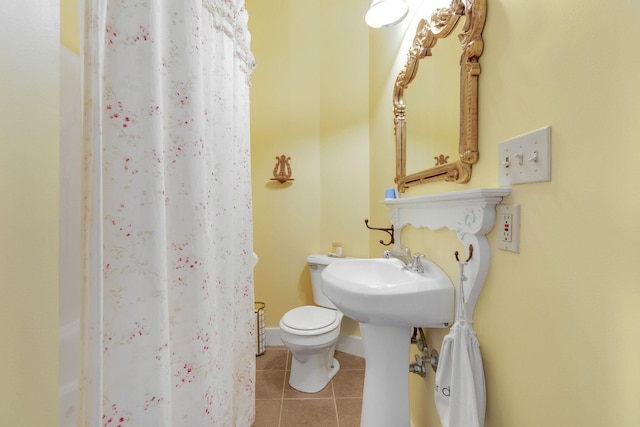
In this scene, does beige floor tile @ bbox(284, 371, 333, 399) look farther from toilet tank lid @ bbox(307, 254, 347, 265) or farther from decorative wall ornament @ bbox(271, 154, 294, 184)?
decorative wall ornament @ bbox(271, 154, 294, 184)

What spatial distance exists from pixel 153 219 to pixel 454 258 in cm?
95

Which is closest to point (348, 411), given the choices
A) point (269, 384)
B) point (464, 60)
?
point (269, 384)

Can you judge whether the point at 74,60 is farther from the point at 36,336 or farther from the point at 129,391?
the point at 129,391

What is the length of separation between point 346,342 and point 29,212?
2.02m

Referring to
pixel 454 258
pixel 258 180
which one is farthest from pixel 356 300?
pixel 258 180

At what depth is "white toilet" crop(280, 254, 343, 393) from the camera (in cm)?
151

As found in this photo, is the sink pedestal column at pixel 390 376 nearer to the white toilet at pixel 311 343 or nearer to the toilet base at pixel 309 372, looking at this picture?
the white toilet at pixel 311 343

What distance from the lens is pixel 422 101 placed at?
122cm

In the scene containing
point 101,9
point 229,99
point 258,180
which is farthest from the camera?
point 258,180

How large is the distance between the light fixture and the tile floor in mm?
2167

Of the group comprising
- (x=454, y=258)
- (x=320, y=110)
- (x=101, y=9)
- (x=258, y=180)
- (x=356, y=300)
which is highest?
(x=320, y=110)

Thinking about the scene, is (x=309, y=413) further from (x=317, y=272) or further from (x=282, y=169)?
(x=282, y=169)

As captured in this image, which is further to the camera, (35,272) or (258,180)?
(258,180)

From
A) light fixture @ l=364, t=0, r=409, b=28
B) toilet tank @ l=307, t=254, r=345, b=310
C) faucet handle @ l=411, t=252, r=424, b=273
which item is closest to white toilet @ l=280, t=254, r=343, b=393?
toilet tank @ l=307, t=254, r=345, b=310
